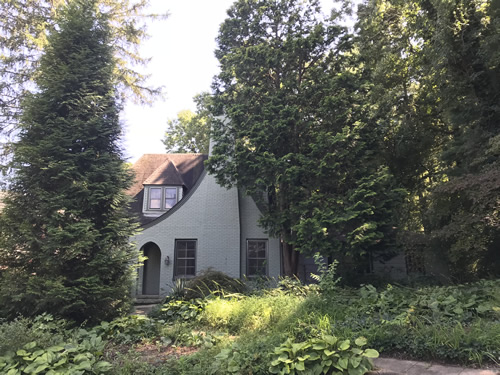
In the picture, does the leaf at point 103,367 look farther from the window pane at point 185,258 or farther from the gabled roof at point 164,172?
the gabled roof at point 164,172

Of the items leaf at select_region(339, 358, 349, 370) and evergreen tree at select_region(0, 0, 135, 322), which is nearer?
leaf at select_region(339, 358, 349, 370)

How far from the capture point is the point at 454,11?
364 inches

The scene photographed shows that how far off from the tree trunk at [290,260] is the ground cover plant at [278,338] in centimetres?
569

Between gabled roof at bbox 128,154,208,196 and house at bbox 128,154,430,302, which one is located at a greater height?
gabled roof at bbox 128,154,208,196

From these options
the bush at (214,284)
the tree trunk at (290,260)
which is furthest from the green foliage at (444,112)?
the bush at (214,284)

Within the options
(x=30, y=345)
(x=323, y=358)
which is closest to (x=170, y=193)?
(x=30, y=345)

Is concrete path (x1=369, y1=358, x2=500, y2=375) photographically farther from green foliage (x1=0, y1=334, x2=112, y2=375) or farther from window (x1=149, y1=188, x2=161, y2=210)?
window (x1=149, y1=188, x2=161, y2=210)

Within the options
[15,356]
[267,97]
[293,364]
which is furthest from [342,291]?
[267,97]

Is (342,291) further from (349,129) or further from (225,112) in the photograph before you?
(225,112)

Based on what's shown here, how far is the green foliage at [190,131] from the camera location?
25375 millimetres

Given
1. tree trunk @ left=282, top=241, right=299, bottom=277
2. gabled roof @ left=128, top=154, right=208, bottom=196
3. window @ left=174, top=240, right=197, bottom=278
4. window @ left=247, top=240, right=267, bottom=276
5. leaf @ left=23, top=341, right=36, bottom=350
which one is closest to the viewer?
leaf @ left=23, top=341, right=36, bottom=350

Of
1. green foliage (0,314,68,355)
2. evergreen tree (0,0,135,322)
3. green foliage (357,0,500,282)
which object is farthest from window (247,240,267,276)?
green foliage (0,314,68,355)

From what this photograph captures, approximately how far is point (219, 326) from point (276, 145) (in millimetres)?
6472

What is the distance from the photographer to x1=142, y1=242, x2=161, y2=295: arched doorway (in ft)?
45.9
